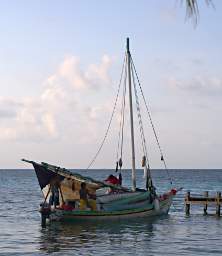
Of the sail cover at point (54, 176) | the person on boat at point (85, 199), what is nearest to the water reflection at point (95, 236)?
the person on boat at point (85, 199)

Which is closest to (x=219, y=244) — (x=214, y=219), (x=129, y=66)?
(x=214, y=219)

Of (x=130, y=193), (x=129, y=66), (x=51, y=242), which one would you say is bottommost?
(x=51, y=242)

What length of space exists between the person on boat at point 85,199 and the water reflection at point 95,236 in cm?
118

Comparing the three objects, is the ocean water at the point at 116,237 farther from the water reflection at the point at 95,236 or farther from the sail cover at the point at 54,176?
the sail cover at the point at 54,176

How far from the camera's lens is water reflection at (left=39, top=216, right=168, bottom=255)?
Answer: 2556 centimetres

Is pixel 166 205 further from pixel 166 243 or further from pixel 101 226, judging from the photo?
pixel 166 243

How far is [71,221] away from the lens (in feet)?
111

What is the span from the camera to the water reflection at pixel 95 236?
1006 inches

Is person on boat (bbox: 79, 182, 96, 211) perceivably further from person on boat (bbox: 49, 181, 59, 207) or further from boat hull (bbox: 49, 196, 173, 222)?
person on boat (bbox: 49, 181, 59, 207)

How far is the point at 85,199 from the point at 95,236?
5714 mm

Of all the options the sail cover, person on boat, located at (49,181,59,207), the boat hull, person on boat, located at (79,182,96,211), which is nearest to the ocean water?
the boat hull

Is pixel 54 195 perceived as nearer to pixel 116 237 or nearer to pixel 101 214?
pixel 101 214

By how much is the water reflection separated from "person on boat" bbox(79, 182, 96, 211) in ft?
3.86

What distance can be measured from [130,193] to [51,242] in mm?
10017
